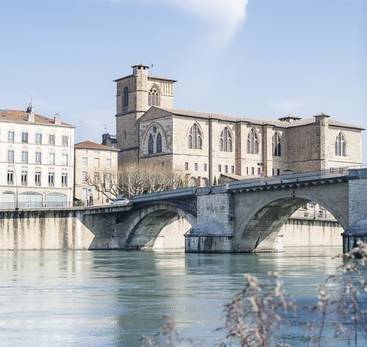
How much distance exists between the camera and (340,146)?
115562 mm

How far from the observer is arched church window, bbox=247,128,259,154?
11212cm

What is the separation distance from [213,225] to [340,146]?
49.8 meters

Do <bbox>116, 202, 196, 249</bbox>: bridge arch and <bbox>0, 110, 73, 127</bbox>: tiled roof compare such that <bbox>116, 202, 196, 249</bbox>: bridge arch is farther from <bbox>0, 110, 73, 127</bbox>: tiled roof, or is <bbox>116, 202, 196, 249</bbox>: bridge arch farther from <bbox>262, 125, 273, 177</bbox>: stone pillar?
<bbox>262, 125, 273, 177</bbox>: stone pillar

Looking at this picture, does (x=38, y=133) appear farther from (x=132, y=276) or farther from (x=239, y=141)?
(x=132, y=276)

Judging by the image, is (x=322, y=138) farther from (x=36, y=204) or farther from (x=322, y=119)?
(x=36, y=204)

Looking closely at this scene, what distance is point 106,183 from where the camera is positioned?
10162 centimetres

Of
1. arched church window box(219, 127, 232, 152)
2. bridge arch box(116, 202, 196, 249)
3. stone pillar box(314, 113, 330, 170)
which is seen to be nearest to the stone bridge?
bridge arch box(116, 202, 196, 249)

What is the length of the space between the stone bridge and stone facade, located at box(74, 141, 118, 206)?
1604cm

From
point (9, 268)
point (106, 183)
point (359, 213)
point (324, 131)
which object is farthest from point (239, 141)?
point (9, 268)

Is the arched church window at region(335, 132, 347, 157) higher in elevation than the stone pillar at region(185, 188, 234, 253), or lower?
higher

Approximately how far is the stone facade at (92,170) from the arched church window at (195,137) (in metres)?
10.5

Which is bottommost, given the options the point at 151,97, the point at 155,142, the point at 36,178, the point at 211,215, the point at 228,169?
the point at 211,215

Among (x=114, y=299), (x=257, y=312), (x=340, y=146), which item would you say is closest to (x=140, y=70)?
(x=340, y=146)

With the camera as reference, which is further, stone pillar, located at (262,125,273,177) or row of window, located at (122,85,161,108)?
row of window, located at (122,85,161,108)
